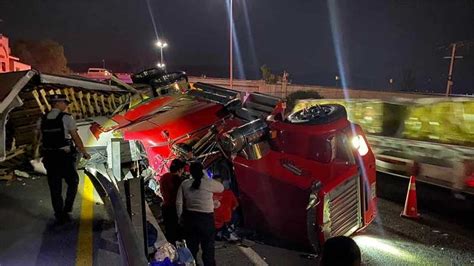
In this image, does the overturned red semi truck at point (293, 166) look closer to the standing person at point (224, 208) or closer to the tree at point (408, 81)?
the standing person at point (224, 208)

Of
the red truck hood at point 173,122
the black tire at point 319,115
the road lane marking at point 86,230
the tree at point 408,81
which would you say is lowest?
the tree at point 408,81

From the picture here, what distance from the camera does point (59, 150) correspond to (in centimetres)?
486

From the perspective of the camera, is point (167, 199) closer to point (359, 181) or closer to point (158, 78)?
point (359, 181)

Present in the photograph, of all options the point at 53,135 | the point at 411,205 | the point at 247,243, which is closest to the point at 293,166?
the point at 247,243

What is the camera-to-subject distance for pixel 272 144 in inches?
205

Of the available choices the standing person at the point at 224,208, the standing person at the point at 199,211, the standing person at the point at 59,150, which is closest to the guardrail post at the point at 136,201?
the standing person at the point at 199,211

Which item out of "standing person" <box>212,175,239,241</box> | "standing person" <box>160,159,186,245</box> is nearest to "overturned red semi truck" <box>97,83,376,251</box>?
"standing person" <box>212,175,239,241</box>

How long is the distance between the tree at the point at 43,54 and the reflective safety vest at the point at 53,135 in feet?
146

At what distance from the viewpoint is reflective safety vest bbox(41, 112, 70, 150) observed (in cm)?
481

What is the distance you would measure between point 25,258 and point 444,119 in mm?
7791

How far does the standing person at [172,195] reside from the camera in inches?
187

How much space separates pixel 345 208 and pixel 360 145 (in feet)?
3.05

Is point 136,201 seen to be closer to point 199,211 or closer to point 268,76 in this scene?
point 199,211

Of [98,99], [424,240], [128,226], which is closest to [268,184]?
[128,226]
